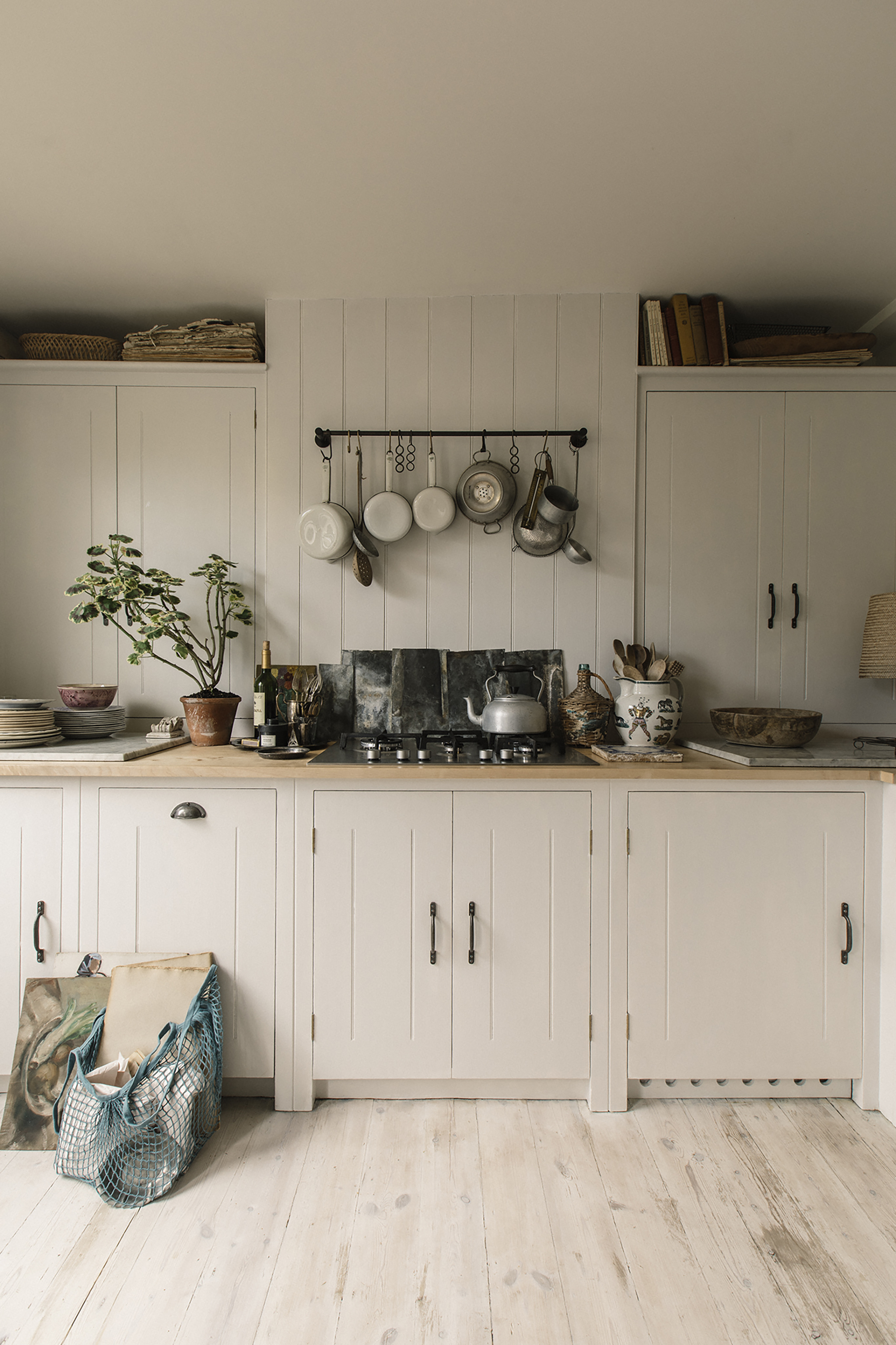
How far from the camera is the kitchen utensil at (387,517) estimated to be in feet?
8.05

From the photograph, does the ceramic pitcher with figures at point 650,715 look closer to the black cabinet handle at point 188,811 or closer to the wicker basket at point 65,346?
the black cabinet handle at point 188,811

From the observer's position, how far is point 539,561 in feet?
8.27

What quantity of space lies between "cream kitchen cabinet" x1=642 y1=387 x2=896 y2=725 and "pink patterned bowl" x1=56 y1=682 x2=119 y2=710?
1949 mm

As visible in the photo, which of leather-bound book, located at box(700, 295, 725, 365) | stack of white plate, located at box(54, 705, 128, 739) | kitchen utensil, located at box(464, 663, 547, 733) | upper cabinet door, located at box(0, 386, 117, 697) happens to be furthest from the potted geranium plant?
leather-bound book, located at box(700, 295, 725, 365)

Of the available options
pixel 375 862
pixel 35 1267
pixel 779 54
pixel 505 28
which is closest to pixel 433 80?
pixel 505 28

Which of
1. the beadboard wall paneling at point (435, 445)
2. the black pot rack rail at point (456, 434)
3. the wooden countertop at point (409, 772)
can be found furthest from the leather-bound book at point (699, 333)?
the wooden countertop at point (409, 772)

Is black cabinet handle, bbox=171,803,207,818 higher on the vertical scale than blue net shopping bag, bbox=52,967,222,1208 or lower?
higher

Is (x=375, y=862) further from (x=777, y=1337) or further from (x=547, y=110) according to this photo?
(x=547, y=110)

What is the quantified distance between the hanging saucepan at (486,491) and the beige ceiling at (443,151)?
2.14 feet

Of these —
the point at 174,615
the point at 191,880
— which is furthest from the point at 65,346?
the point at 191,880

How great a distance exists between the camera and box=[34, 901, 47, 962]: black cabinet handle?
193cm

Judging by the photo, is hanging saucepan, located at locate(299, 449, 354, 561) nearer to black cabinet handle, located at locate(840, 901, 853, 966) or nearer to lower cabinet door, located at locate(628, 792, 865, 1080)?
lower cabinet door, located at locate(628, 792, 865, 1080)

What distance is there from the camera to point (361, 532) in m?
2.48

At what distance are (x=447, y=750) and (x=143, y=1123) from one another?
1.23m
